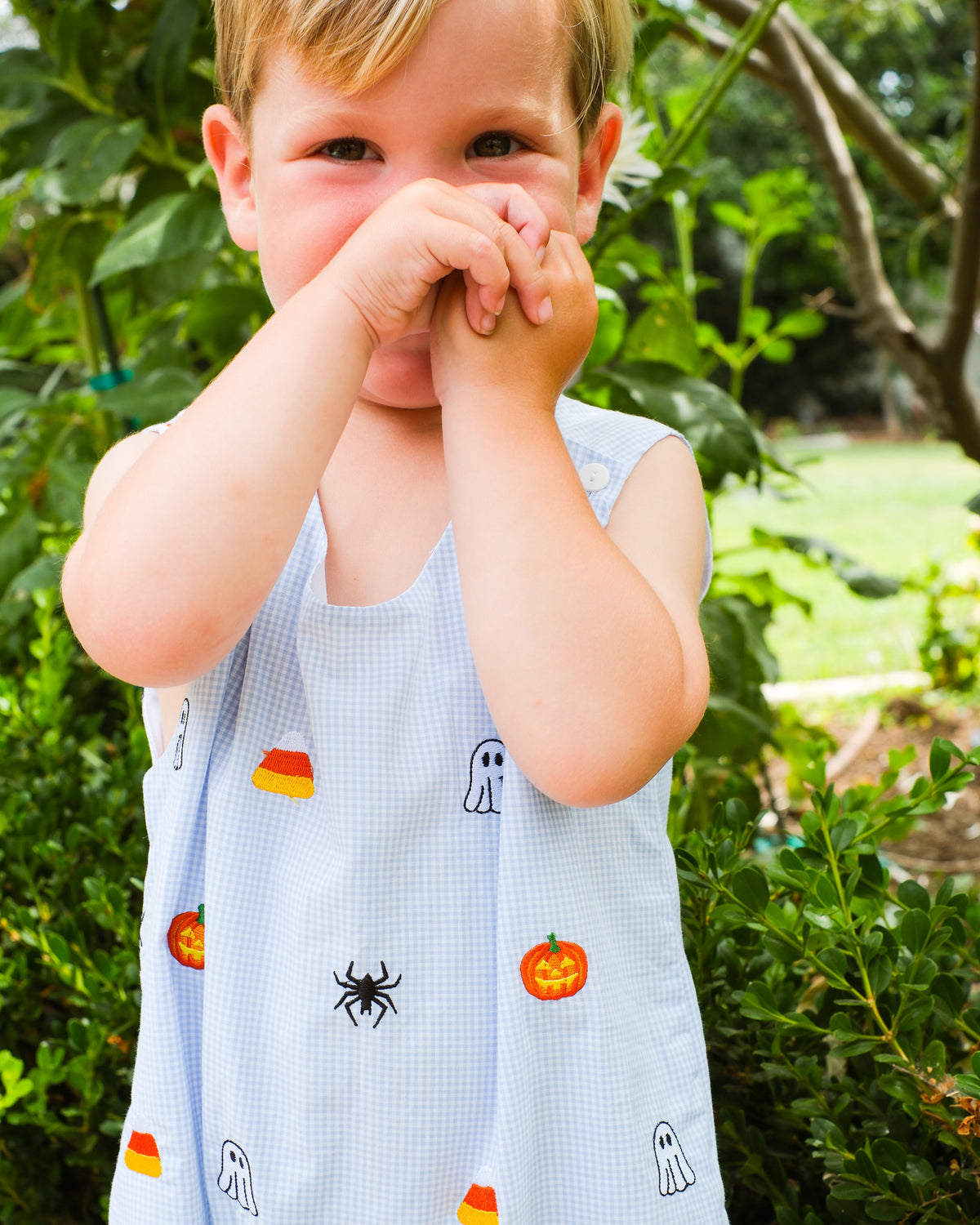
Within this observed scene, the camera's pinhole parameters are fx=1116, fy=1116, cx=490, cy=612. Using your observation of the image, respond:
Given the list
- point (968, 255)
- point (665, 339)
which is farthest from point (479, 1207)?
point (968, 255)

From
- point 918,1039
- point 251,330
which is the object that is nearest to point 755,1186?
point 918,1039

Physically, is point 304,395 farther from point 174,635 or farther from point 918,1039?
point 918,1039

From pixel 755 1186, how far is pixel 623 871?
38 cm

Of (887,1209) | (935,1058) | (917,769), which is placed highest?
(935,1058)

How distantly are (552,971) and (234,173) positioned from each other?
2.25 feet

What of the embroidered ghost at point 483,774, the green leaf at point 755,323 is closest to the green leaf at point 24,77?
the green leaf at point 755,323

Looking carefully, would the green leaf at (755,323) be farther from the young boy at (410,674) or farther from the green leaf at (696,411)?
the young boy at (410,674)

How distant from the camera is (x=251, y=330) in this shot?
1774 millimetres

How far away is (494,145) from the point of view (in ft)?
2.59

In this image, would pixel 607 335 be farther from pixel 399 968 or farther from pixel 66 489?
pixel 399 968

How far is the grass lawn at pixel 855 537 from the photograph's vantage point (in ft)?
14.8

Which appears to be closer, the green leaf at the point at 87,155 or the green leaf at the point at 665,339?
the green leaf at the point at 87,155

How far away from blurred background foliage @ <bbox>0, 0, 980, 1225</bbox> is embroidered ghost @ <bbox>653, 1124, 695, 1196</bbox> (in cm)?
13

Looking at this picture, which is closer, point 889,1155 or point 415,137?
point 415,137
